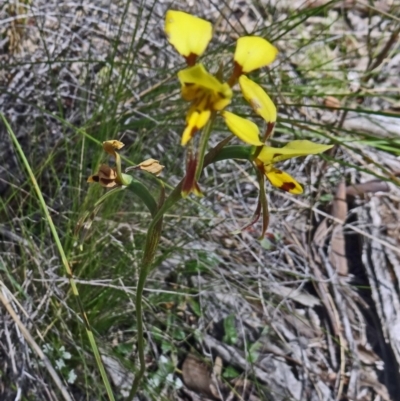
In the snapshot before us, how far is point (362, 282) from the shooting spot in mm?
1892

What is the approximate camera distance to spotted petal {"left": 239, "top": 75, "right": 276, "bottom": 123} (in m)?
0.76

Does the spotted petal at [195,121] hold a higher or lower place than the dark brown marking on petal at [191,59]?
lower

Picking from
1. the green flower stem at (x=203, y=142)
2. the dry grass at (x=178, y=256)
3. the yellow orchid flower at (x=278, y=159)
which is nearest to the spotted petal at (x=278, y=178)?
the yellow orchid flower at (x=278, y=159)

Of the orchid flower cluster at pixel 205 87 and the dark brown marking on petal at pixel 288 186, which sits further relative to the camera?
the dark brown marking on petal at pixel 288 186

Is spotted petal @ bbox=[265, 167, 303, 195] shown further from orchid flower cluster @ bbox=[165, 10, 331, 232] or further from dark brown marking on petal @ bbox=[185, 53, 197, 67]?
dark brown marking on petal @ bbox=[185, 53, 197, 67]

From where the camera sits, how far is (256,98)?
0.77 m

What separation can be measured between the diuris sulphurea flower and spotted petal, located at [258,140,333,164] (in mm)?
53

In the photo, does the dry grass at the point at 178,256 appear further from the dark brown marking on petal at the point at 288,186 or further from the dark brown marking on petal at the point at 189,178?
the dark brown marking on petal at the point at 189,178

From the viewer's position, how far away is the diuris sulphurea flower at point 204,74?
709 mm

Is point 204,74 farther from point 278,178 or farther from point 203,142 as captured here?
point 278,178

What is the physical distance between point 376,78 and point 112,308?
1563 mm

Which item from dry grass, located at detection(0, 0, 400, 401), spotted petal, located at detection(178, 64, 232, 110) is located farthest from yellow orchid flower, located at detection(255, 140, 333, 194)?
dry grass, located at detection(0, 0, 400, 401)

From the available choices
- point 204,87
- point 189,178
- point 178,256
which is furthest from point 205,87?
point 178,256

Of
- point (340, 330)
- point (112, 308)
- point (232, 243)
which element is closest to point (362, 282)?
point (340, 330)
